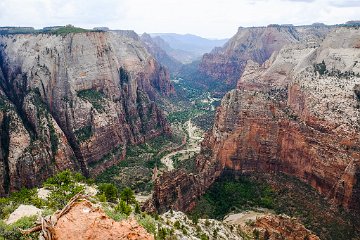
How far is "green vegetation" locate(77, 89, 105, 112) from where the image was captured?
10938cm

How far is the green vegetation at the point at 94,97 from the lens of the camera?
10938cm

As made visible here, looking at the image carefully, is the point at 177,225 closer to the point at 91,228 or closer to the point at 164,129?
the point at 91,228

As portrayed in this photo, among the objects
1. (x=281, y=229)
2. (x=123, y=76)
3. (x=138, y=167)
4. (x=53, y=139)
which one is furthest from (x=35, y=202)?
(x=123, y=76)

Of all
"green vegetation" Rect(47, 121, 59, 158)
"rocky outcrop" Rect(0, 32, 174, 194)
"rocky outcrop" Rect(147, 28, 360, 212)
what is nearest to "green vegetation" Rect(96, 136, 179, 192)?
"rocky outcrop" Rect(0, 32, 174, 194)

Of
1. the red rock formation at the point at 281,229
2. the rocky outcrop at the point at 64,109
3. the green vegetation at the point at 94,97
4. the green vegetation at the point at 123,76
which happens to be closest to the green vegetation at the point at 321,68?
the red rock formation at the point at 281,229

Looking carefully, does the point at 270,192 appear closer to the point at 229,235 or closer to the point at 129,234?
the point at 229,235

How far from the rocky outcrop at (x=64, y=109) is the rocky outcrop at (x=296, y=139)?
107ft

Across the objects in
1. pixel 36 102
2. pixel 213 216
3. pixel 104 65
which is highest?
pixel 104 65

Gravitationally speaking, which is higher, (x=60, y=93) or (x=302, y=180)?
(x=60, y=93)

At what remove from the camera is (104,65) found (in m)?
120

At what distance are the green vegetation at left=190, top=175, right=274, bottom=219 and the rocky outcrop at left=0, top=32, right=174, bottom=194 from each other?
36.7 m

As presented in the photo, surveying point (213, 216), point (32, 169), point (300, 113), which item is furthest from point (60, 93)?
point (300, 113)

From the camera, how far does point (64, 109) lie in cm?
10369

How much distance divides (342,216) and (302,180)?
12213 millimetres
